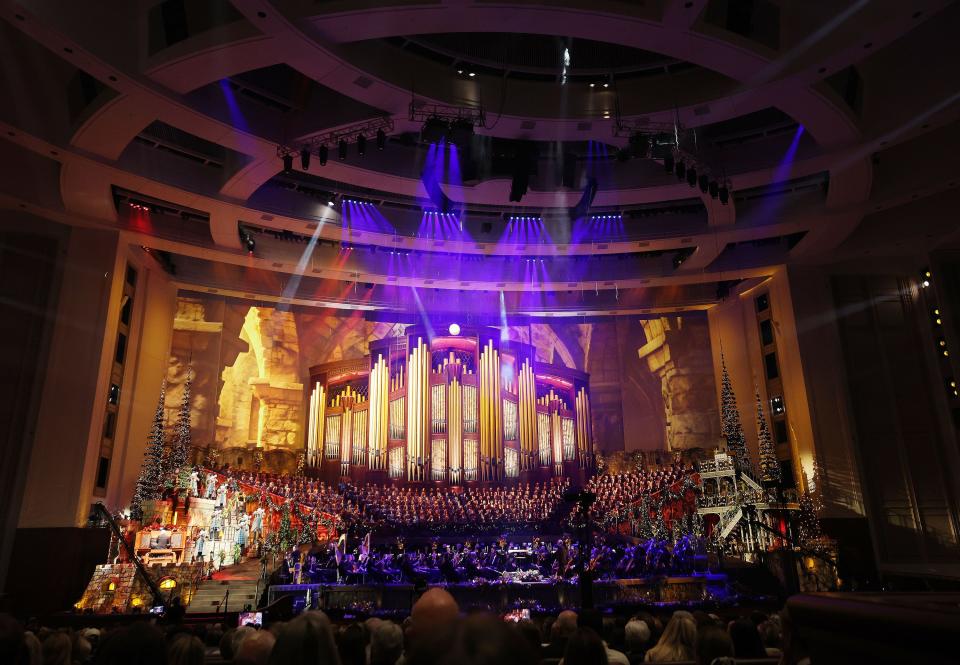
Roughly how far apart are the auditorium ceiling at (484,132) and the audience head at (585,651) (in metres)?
8.76

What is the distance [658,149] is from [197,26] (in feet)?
25.2

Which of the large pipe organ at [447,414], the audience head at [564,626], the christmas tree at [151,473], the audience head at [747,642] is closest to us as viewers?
the audience head at [747,642]

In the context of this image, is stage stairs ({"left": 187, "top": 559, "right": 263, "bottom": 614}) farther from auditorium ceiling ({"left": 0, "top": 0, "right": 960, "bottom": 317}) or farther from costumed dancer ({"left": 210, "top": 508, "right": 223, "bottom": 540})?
auditorium ceiling ({"left": 0, "top": 0, "right": 960, "bottom": 317})

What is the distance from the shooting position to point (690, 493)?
1731cm

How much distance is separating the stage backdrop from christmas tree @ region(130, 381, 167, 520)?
2.19 meters

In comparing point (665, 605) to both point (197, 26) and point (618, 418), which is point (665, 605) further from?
point (197, 26)

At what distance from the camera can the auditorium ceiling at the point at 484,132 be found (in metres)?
9.67

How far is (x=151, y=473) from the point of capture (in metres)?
14.8

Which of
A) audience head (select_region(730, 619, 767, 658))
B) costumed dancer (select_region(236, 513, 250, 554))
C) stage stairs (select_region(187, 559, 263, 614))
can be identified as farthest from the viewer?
costumed dancer (select_region(236, 513, 250, 554))

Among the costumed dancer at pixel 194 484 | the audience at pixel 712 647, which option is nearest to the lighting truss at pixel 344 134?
the costumed dancer at pixel 194 484

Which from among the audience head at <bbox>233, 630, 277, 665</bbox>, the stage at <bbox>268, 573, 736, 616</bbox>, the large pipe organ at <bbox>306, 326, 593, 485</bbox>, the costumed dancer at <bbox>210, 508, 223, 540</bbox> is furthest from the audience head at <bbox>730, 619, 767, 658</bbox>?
the large pipe organ at <bbox>306, 326, 593, 485</bbox>

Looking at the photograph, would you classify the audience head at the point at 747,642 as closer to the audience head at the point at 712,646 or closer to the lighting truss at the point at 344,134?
the audience head at the point at 712,646

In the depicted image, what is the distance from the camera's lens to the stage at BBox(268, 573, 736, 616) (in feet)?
39.9

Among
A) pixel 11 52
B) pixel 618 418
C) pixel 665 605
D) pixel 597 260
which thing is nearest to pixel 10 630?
pixel 665 605
